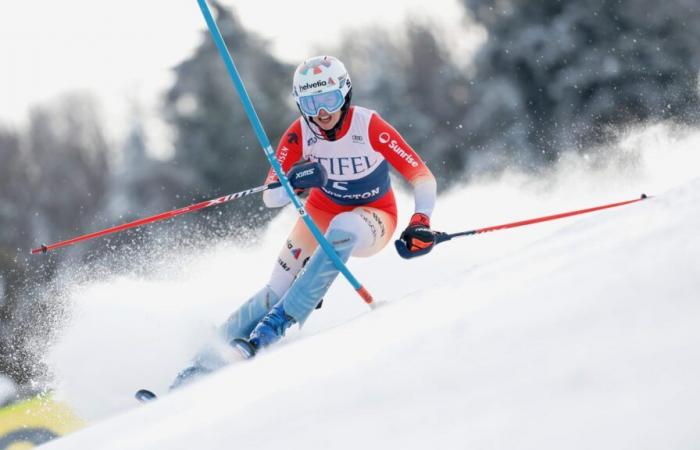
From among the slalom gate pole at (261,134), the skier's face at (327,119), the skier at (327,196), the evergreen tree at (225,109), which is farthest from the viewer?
the evergreen tree at (225,109)

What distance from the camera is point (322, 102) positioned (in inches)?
163

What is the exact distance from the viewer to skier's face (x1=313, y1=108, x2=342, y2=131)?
421 cm

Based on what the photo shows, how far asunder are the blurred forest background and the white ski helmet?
13500mm

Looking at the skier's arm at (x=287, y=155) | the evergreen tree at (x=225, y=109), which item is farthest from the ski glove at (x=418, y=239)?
the evergreen tree at (x=225, y=109)

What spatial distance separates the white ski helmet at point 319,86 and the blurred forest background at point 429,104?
1350 cm

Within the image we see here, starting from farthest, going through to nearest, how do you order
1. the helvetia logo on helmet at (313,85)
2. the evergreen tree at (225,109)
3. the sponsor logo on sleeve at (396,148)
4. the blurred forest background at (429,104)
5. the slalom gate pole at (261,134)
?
the evergreen tree at (225,109) < the blurred forest background at (429,104) < the sponsor logo on sleeve at (396,148) < the helvetia logo on helmet at (313,85) < the slalom gate pole at (261,134)

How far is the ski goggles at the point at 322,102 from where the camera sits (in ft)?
13.5

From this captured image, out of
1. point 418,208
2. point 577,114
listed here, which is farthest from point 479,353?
point 577,114

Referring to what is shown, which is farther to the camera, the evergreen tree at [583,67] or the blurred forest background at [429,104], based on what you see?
the blurred forest background at [429,104]

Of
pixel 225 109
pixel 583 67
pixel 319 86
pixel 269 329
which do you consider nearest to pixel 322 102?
pixel 319 86

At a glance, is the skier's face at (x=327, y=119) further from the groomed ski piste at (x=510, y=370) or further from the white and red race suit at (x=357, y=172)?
the groomed ski piste at (x=510, y=370)

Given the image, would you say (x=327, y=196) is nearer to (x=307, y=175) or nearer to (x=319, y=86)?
(x=307, y=175)

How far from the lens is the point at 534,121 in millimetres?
20078

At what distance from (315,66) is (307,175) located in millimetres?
555
